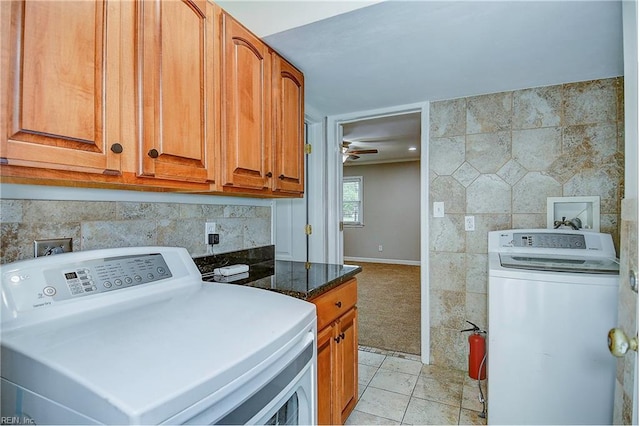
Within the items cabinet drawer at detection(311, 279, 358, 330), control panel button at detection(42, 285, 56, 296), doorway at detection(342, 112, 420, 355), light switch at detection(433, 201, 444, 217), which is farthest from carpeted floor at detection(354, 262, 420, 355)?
control panel button at detection(42, 285, 56, 296)

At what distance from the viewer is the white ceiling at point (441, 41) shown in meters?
1.43

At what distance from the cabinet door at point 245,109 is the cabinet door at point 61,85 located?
1.63ft

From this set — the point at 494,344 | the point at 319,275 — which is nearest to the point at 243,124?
the point at 319,275

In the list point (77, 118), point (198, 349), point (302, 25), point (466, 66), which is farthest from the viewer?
point (466, 66)

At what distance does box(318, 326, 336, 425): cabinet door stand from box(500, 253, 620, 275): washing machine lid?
1001 mm

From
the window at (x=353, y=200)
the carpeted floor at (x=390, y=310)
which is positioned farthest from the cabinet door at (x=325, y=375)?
the window at (x=353, y=200)

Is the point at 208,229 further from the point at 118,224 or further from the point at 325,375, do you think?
the point at 325,375

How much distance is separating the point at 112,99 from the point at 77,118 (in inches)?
5.0

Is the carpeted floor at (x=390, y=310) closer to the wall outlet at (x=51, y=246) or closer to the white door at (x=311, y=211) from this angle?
the white door at (x=311, y=211)

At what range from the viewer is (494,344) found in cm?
165

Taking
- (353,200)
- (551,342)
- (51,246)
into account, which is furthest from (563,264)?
(353,200)

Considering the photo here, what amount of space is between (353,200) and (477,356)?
5.38 meters

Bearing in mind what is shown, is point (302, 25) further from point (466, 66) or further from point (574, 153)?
point (574, 153)

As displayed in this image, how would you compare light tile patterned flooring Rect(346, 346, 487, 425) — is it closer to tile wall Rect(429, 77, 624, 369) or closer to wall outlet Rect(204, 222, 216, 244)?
tile wall Rect(429, 77, 624, 369)
